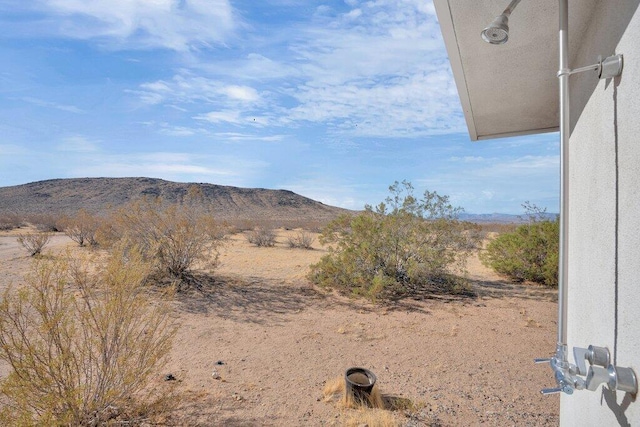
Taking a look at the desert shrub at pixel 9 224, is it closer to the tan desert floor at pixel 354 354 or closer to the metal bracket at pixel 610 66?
the tan desert floor at pixel 354 354

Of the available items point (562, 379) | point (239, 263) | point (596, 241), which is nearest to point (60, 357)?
point (562, 379)

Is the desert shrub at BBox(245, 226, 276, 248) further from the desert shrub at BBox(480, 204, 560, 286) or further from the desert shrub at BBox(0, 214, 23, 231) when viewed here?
the desert shrub at BBox(0, 214, 23, 231)

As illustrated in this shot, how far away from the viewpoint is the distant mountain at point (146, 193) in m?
60.1

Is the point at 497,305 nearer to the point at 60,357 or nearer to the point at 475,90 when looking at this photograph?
the point at 475,90

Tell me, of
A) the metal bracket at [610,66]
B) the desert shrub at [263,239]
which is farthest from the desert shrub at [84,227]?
the metal bracket at [610,66]

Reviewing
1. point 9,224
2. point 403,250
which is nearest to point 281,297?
point 403,250

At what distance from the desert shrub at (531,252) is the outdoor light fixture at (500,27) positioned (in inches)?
360

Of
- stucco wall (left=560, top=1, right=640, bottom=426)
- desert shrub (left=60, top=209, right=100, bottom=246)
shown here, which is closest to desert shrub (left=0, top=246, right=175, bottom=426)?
stucco wall (left=560, top=1, right=640, bottom=426)

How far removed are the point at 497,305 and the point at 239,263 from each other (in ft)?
27.0

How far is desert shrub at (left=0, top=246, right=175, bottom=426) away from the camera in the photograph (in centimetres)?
283

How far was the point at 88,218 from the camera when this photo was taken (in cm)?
1689

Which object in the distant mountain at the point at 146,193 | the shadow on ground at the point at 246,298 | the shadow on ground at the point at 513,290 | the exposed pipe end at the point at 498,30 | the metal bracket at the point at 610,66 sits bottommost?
the shadow on ground at the point at 246,298

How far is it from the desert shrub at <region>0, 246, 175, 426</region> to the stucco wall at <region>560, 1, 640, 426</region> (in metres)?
3.30

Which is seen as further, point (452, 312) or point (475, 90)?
point (452, 312)
